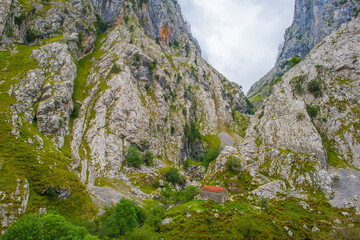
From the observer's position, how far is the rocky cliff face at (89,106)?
39.6m

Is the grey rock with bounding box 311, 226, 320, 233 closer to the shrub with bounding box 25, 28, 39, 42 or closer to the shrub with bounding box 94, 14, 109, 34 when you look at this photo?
the shrub with bounding box 25, 28, 39, 42

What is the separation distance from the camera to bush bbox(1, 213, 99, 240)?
20.4 meters

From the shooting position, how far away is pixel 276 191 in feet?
153

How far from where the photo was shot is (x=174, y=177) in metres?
64.3

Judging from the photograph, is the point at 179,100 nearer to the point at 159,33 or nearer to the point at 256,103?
the point at 159,33

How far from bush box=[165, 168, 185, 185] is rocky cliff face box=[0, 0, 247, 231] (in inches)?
170

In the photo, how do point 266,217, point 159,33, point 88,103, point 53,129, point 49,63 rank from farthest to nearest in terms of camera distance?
1. point 159,33
2. point 88,103
3. point 49,63
4. point 53,129
5. point 266,217

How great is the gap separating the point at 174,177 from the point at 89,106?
41.5 meters

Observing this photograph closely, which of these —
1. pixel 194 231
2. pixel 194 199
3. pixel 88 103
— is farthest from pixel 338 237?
pixel 88 103

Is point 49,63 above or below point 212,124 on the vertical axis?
above

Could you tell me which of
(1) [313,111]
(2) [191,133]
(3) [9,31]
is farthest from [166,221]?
(3) [9,31]

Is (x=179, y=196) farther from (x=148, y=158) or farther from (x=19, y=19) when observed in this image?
(x=19, y=19)

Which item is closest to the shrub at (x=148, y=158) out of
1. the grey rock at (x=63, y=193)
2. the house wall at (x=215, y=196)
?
the house wall at (x=215, y=196)

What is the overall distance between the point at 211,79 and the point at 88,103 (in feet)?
388
